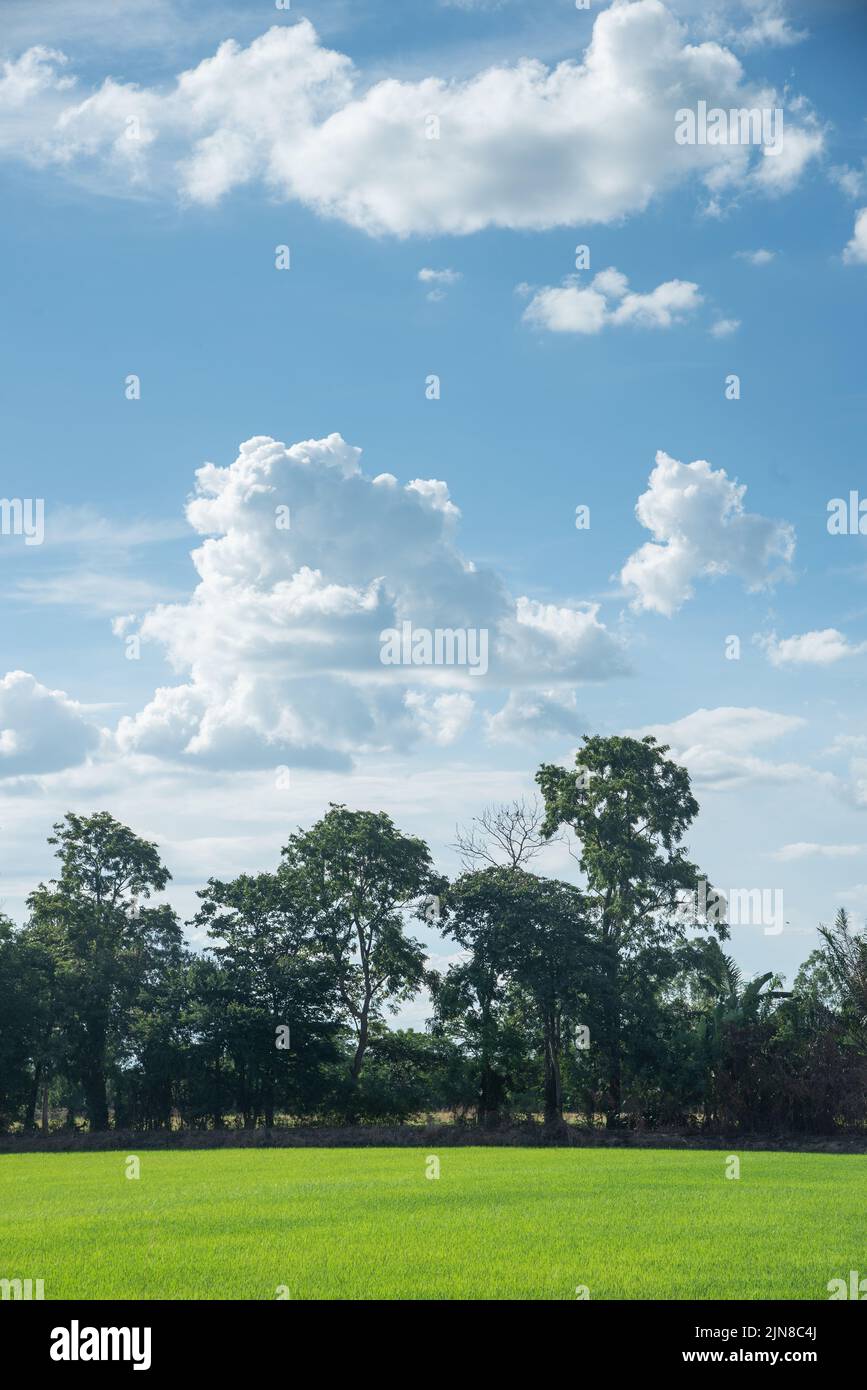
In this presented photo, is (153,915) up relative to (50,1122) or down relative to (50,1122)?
up

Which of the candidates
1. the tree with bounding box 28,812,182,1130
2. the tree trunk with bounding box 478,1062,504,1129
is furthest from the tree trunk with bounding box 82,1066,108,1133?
the tree trunk with bounding box 478,1062,504,1129

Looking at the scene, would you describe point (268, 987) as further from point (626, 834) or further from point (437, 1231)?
point (437, 1231)

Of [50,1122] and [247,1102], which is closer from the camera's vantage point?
[247,1102]

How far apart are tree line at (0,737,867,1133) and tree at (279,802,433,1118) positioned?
10 cm

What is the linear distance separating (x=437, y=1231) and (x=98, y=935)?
37503 millimetres

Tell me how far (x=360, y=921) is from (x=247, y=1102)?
8.56 m

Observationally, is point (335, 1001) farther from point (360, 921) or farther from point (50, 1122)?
point (50, 1122)

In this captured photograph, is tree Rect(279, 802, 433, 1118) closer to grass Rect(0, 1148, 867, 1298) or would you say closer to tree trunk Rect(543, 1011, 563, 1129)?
tree trunk Rect(543, 1011, 563, 1129)

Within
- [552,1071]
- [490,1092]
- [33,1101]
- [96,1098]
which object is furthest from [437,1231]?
[33,1101]

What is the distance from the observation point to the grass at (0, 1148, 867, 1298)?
49.4 ft

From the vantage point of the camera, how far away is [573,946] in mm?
49281

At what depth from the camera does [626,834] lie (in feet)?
168
